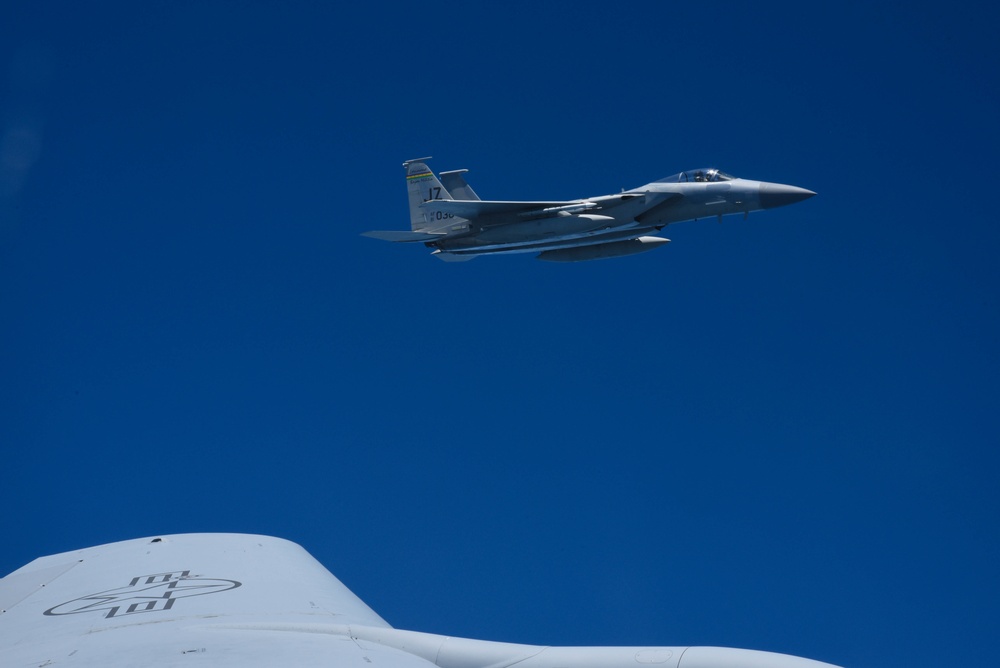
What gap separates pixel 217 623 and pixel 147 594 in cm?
185

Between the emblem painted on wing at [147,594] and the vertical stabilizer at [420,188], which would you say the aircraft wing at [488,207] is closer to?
the vertical stabilizer at [420,188]

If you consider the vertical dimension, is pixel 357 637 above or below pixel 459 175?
below

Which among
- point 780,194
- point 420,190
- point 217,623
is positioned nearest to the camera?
point 217,623

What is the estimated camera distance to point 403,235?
1065 inches

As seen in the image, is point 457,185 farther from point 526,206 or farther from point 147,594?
point 147,594

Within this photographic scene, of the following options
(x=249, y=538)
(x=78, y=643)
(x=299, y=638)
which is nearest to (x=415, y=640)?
(x=299, y=638)

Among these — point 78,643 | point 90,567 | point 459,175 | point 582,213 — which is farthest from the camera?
point 459,175

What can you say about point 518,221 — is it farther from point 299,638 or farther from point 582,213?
point 299,638

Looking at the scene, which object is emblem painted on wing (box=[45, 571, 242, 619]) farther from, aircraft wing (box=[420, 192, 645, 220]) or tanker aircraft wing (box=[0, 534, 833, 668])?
aircraft wing (box=[420, 192, 645, 220])

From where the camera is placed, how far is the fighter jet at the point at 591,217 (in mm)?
26641

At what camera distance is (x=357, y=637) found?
34.6 feet

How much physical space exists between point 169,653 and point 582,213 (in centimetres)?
1971

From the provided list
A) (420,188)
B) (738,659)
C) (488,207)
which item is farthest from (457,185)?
(738,659)

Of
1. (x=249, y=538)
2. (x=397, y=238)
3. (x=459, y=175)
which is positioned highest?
(x=459, y=175)
